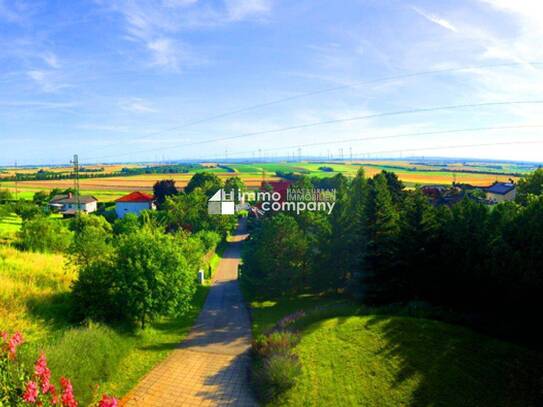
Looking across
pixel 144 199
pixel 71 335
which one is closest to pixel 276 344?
pixel 71 335

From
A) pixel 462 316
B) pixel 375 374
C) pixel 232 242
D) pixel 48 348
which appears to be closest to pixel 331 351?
pixel 375 374

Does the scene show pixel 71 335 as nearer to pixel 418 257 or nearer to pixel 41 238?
pixel 418 257

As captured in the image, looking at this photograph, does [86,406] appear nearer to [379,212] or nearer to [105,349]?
[105,349]

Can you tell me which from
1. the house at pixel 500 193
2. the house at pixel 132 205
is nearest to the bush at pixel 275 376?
the house at pixel 132 205

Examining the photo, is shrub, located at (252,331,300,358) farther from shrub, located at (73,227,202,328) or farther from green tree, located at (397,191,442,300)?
green tree, located at (397,191,442,300)

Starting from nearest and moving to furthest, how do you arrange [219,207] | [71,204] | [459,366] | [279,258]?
[459,366]
[279,258]
[219,207]
[71,204]

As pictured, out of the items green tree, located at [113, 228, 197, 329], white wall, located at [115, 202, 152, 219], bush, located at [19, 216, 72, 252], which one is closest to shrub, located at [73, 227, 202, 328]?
green tree, located at [113, 228, 197, 329]
